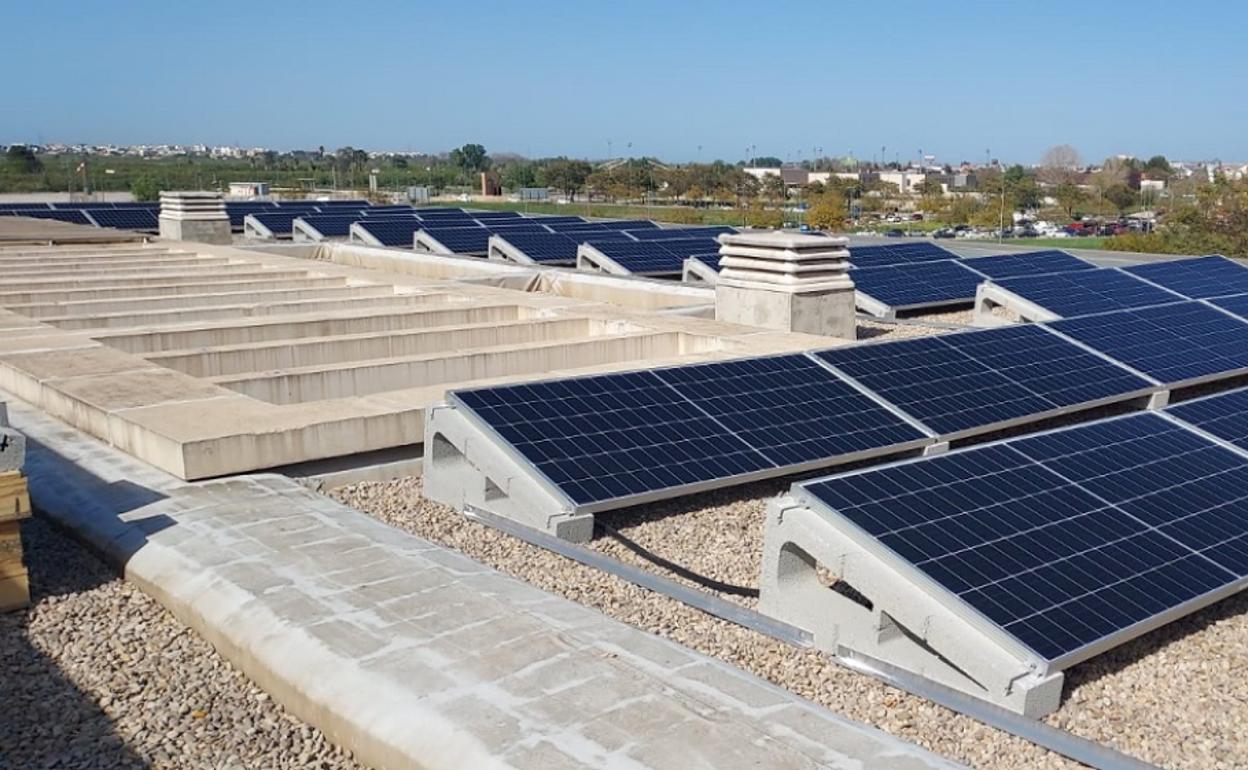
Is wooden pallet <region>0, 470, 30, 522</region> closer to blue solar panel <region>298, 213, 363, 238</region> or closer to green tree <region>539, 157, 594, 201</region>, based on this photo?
blue solar panel <region>298, 213, 363, 238</region>

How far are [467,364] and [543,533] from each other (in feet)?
20.7

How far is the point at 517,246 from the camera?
32.0m

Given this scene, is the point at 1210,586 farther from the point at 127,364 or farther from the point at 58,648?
the point at 127,364

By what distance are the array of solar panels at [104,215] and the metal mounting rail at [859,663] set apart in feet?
117

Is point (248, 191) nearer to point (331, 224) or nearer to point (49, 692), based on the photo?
point (331, 224)

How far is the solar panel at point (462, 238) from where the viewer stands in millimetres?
34688

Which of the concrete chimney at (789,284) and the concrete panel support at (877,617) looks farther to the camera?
the concrete chimney at (789,284)

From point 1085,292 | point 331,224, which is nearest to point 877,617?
point 1085,292

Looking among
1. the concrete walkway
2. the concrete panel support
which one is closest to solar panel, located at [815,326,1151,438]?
the concrete panel support

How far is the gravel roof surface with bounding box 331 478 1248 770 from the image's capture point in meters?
7.12

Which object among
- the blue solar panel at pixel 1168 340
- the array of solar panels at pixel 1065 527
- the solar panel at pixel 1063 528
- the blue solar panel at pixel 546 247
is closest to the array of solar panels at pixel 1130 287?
the blue solar panel at pixel 1168 340

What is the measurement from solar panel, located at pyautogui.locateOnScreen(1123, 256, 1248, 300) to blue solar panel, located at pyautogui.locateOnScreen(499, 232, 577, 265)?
1480 centimetres

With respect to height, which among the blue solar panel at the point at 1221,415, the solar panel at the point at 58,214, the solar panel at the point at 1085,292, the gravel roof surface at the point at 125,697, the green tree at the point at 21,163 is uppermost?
the green tree at the point at 21,163

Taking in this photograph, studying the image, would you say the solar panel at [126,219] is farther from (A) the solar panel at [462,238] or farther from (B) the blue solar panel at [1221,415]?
(B) the blue solar panel at [1221,415]
